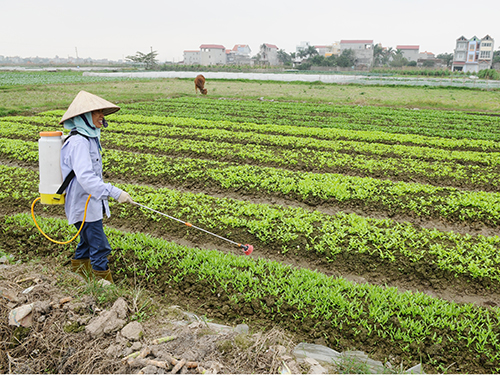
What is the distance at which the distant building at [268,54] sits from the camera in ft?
383

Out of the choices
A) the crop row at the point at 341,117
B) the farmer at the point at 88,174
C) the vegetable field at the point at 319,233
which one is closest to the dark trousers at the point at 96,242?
the farmer at the point at 88,174

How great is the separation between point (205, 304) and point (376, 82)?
43379 mm

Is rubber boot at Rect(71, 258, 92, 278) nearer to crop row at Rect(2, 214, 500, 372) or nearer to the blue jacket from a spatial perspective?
crop row at Rect(2, 214, 500, 372)

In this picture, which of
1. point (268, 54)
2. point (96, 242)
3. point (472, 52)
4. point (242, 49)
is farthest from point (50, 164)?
point (242, 49)

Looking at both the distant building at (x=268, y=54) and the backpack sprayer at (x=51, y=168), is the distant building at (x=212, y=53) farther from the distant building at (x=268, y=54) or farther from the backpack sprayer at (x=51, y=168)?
the backpack sprayer at (x=51, y=168)

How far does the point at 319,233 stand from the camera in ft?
22.8

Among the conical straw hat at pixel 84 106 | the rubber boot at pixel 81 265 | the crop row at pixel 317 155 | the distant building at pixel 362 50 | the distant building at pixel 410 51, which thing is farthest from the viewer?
the distant building at pixel 410 51

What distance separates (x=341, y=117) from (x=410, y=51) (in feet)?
379

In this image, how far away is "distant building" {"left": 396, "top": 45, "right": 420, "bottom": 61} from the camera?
116 metres

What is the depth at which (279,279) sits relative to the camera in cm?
531

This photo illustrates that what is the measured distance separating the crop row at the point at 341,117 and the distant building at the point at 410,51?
110609 millimetres

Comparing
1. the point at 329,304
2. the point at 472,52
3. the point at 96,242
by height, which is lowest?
the point at 329,304

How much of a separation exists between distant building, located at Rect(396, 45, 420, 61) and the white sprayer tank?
131 m

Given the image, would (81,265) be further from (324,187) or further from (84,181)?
(324,187)
